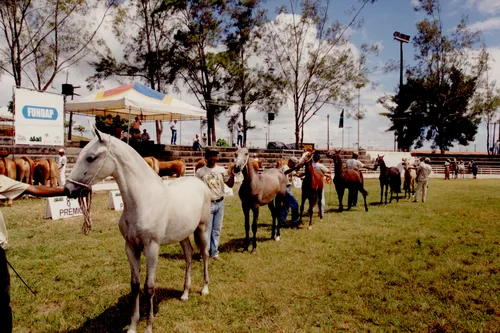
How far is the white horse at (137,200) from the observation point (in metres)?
3.50

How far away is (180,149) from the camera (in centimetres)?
2606

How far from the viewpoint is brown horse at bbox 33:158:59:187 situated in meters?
14.4

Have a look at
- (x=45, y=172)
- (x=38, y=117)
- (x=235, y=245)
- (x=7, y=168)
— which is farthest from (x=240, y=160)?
(x=38, y=117)

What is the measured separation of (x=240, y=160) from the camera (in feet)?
23.0

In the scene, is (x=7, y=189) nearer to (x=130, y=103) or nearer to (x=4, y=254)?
(x=4, y=254)

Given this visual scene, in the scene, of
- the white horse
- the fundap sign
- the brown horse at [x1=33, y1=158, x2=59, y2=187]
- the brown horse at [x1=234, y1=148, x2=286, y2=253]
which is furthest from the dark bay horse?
the fundap sign

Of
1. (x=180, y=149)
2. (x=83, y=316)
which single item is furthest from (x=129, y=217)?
(x=180, y=149)

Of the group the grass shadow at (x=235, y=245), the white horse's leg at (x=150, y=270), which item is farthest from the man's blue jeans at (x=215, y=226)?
the white horse's leg at (x=150, y=270)

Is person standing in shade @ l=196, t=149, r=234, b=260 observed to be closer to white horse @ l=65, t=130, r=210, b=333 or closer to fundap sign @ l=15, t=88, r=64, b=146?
white horse @ l=65, t=130, r=210, b=333

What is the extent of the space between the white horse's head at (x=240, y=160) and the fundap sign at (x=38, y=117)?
1289 centimetres

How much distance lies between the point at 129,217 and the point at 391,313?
12.8 ft

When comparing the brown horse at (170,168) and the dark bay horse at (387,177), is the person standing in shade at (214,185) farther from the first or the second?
the brown horse at (170,168)

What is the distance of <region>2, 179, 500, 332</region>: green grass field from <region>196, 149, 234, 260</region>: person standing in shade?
1.71ft

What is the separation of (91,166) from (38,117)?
48.8ft
